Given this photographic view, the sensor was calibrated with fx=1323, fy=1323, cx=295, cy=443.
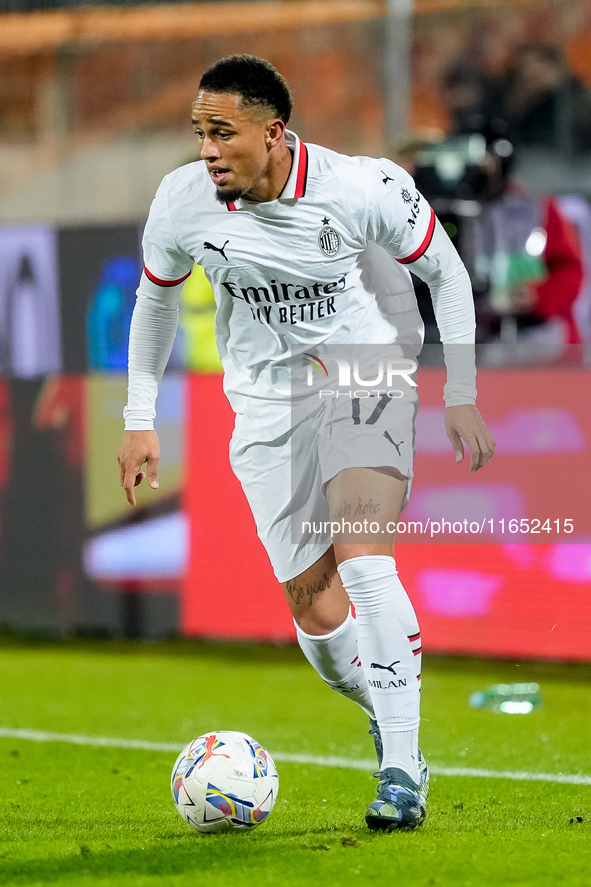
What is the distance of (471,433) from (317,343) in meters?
0.54

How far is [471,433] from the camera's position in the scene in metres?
3.87

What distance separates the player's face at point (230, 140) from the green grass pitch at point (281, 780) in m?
1.85

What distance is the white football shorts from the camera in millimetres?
3816

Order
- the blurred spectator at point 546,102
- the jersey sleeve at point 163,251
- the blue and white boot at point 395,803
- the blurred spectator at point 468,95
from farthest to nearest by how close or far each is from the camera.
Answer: the blurred spectator at point 468,95, the blurred spectator at point 546,102, the jersey sleeve at point 163,251, the blue and white boot at point 395,803

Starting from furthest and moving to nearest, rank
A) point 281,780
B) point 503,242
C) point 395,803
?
point 503,242, point 281,780, point 395,803

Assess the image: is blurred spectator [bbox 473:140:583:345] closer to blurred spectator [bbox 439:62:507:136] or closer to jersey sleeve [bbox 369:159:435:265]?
blurred spectator [bbox 439:62:507:136]

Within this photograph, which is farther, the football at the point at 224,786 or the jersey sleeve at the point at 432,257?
the jersey sleeve at the point at 432,257

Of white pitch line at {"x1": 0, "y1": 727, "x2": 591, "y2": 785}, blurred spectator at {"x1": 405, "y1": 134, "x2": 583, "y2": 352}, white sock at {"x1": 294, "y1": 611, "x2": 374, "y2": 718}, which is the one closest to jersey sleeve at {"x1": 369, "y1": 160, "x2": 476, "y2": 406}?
white sock at {"x1": 294, "y1": 611, "x2": 374, "y2": 718}

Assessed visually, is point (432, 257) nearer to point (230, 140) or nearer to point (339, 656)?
point (230, 140)

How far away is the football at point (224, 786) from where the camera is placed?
3.71 metres

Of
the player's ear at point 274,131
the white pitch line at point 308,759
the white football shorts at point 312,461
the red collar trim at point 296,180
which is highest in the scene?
the player's ear at point 274,131

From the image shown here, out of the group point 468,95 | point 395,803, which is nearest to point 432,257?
point 395,803

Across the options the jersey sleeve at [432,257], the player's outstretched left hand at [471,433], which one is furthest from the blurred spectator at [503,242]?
the player's outstretched left hand at [471,433]

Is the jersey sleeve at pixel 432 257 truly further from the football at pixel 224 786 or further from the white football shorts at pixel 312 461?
the football at pixel 224 786
